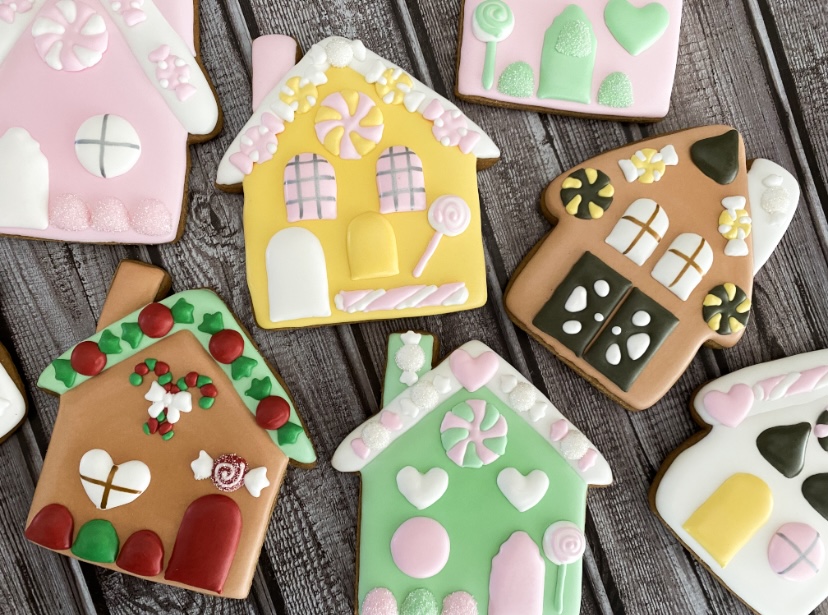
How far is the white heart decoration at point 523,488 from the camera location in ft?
3.85

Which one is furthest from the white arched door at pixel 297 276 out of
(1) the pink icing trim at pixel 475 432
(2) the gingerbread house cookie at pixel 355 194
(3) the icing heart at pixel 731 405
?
(3) the icing heart at pixel 731 405

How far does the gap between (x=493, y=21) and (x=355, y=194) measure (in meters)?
0.47

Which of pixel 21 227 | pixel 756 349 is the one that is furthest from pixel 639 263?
pixel 21 227

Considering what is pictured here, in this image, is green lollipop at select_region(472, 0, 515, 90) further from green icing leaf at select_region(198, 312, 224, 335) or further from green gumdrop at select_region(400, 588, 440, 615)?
green gumdrop at select_region(400, 588, 440, 615)

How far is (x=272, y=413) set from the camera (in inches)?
46.0

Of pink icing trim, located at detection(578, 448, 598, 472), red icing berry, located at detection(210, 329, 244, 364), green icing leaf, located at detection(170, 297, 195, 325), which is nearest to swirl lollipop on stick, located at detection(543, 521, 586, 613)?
pink icing trim, located at detection(578, 448, 598, 472)

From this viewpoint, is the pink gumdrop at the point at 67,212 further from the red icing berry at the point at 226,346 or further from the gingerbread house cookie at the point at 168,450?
the red icing berry at the point at 226,346

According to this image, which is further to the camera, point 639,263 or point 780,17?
point 780,17

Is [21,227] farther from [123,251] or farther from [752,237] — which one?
[752,237]

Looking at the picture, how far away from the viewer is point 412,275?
1.22m

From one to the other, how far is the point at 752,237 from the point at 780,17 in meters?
0.54

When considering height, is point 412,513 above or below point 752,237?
below

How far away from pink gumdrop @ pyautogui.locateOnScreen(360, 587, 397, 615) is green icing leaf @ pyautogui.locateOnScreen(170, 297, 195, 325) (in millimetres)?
644

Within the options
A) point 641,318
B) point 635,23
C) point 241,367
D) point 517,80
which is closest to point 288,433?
point 241,367
